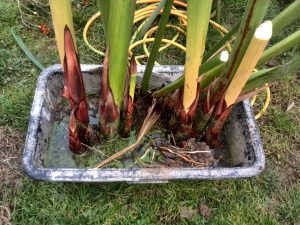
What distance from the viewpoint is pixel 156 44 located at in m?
1.12

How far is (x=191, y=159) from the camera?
1.25 meters

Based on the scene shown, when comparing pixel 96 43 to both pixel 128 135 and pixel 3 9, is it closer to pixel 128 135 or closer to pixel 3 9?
pixel 3 9

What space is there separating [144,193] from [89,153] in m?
0.23

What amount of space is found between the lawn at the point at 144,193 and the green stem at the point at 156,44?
341 millimetres

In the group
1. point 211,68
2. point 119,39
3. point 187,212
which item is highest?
point 119,39

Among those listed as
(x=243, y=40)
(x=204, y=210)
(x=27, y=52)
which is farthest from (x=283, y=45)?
(x=27, y=52)

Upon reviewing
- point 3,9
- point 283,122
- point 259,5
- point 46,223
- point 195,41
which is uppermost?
point 259,5

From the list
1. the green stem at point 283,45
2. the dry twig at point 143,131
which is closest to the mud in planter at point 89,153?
the dry twig at point 143,131

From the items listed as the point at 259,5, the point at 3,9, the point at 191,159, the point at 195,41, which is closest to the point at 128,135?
the point at 191,159

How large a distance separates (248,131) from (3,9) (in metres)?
1.23

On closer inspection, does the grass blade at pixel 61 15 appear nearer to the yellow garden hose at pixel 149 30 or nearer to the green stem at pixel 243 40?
the green stem at pixel 243 40

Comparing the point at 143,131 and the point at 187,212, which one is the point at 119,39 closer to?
the point at 143,131

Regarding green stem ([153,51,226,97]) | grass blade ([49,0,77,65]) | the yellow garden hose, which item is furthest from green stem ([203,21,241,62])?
the yellow garden hose

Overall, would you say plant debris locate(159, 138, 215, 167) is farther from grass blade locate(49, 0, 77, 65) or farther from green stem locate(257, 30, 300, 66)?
grass blade locate(49, 0, 77, 65)
